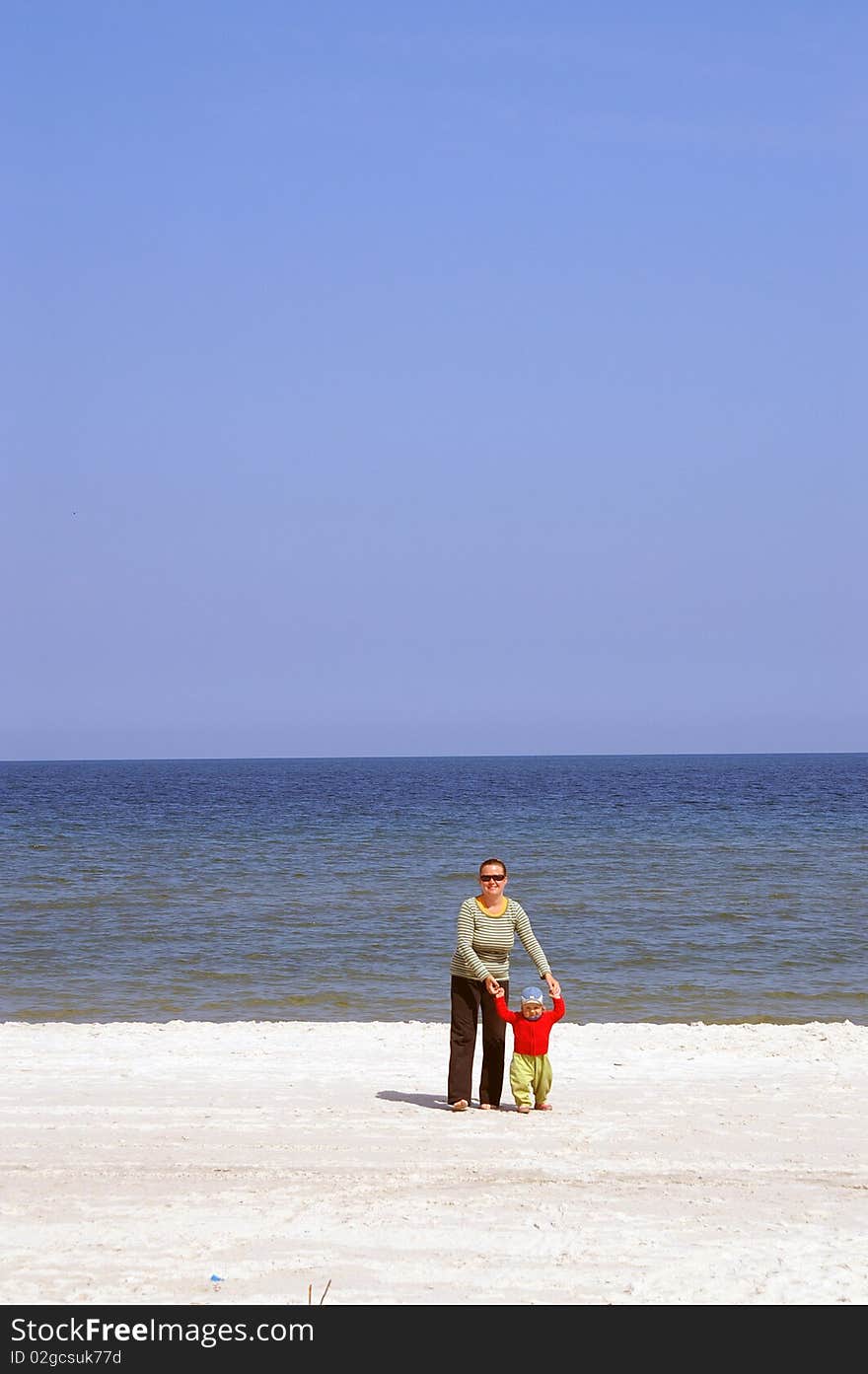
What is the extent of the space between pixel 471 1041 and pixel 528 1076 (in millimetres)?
490

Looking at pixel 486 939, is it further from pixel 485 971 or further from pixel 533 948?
pixel 533 948

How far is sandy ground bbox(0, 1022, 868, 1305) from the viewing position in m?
5.88

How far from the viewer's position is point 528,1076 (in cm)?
950

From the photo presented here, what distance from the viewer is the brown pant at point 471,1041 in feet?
30.5

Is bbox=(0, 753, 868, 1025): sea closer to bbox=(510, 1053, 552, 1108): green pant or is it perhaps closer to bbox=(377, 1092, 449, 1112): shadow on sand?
bbox=(377, 1092, 449, 1112): shadow on sand

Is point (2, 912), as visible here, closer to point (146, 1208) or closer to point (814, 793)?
point (146, 1208)

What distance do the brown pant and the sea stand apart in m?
5.64

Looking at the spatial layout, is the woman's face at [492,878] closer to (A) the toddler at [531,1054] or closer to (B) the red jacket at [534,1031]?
(A) the toddler at [531,1054]

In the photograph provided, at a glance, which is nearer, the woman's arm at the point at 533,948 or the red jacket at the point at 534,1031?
the woman's arm at the point at 533,948

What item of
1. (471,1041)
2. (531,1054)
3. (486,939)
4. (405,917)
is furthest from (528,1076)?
(405,917)

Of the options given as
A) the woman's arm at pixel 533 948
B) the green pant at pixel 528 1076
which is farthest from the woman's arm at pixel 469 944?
the green pant at pixel 528 1076

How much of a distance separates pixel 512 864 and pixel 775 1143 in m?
24.0

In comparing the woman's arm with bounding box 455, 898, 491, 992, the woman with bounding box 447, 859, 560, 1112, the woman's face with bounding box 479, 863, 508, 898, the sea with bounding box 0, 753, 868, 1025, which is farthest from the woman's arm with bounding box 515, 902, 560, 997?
the sea with bounding box 0, 753, 868, 1025

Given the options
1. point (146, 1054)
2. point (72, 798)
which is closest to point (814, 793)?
point (72, 798)
